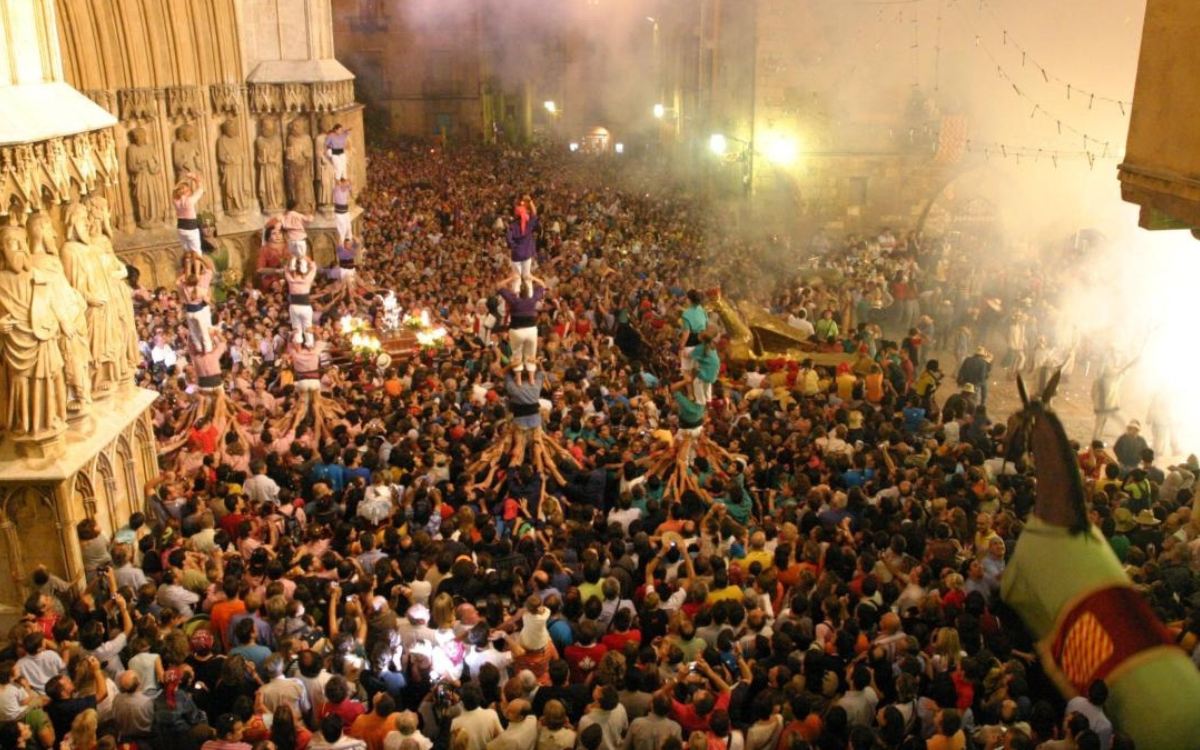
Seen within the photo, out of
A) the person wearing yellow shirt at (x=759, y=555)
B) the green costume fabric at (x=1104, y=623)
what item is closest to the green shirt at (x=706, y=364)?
the person wearing yellow shirt at (x=759, y=555)

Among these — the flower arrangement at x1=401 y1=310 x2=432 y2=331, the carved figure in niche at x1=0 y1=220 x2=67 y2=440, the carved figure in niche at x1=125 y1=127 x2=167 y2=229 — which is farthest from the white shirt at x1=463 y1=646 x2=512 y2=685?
the carved figure in niche at x1=125 y1=127 x2=167 y2=229

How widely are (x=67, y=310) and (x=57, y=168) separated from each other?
4.04 ft

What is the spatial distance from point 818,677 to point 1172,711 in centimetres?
222

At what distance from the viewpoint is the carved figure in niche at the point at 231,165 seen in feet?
69.3

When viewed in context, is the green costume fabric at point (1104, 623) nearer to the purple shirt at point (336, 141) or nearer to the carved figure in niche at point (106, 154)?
the carved figure in niche at point (106, 154)

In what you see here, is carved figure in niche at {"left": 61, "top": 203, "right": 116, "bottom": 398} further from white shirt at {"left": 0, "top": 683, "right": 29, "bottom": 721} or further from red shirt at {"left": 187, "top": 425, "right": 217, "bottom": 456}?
white shirt at {"left": 0, "top": 683, "right": 29, "bottom": 721}

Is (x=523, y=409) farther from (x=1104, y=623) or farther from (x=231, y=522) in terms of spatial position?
(x=1104, y=623)

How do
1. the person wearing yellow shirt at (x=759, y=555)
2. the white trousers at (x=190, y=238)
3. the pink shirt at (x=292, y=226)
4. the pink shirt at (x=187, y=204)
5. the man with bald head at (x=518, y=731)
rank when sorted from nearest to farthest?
→ 1. the man with bald head at (x=518, y=731)
2. the person wearing yellow shirt at (x=759, y=555)
3. the white trousers at (x=190, y=238)
4. the pink shirt at (x=187, y=204)
5. the pink shirt at (x=292, y=226)

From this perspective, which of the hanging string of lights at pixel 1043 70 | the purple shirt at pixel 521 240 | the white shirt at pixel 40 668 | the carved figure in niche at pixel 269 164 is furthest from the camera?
the hanging string of lights at pixel 1043 70

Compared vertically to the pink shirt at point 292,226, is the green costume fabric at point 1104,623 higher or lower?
lower

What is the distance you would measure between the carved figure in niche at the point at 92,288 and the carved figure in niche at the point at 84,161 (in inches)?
8.1

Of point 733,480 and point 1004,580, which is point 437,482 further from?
point 1004,580

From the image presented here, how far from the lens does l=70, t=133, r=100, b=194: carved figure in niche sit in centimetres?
970

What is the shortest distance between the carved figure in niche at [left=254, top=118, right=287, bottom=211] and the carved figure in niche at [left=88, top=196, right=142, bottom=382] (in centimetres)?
1131
